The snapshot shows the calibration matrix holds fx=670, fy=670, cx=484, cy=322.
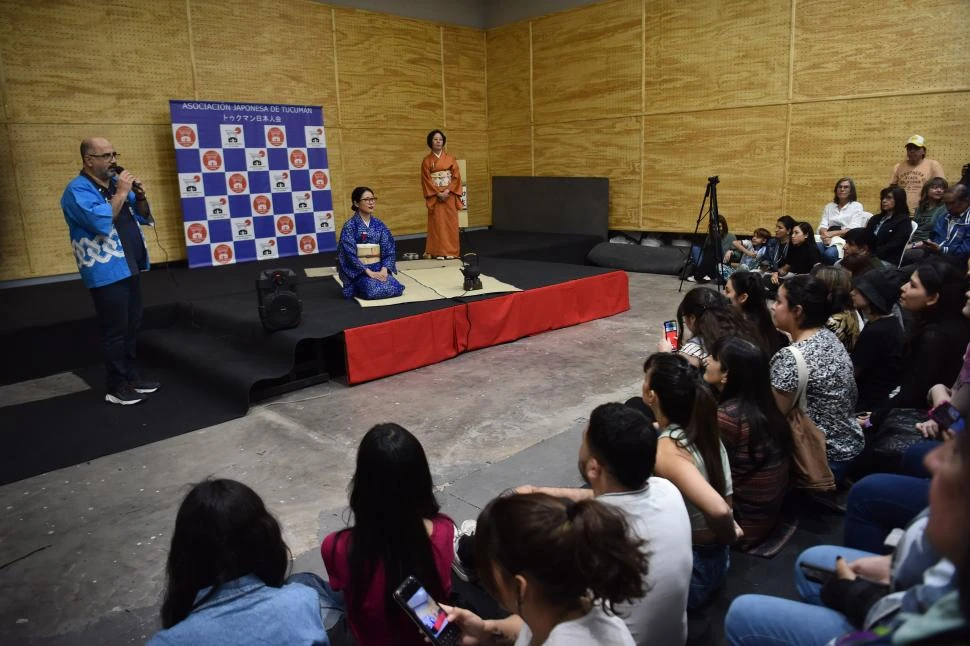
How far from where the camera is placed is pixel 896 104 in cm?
625

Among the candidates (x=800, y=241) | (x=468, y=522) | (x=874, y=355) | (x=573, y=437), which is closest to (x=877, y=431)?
(x=874, y=355)

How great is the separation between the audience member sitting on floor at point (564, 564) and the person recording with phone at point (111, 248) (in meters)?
3.39

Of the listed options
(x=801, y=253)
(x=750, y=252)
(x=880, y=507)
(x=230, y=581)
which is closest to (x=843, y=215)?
(x=750, y=252)

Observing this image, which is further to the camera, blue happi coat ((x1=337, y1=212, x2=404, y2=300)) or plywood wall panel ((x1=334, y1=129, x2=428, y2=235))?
plywood wall panel ((x1=334, y1=129, x2=428, y2=235))

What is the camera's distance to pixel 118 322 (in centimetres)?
380

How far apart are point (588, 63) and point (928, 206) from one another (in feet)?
15.0

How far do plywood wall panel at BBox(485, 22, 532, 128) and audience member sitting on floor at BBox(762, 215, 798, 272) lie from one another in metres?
4.39

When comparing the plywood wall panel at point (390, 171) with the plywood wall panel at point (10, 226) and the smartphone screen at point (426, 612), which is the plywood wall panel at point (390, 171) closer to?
the plywood wall panel at point (10, 226)

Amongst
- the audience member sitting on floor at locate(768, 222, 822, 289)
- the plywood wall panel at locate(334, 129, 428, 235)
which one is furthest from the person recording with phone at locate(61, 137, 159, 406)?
the audience member sitting on floor at locate(768, 222, 822, 289)

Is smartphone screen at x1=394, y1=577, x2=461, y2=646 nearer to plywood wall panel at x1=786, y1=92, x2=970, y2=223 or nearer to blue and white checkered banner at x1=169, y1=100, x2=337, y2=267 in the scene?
blue and white checkered banner at x1=169, y1=100, x2=337, y2=267

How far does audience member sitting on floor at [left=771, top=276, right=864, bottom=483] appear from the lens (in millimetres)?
2252

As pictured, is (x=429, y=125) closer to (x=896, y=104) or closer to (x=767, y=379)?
(x=896, y=104)

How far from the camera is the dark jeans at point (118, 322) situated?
376 centimetres

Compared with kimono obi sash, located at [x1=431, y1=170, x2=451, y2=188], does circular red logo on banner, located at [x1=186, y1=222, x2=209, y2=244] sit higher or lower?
lower
